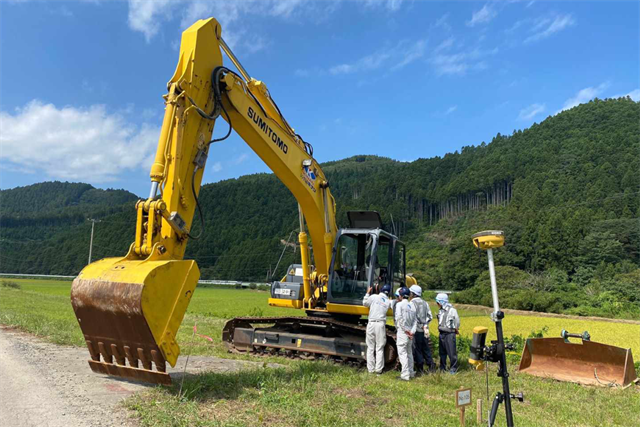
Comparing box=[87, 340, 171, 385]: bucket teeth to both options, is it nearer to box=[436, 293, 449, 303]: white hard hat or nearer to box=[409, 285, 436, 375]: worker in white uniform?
box=[409, 285, 436, 375]: worker in white uniform

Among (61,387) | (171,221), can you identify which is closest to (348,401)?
(171,221)

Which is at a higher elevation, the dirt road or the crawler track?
the crawler track

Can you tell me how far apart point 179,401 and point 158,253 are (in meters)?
1.99

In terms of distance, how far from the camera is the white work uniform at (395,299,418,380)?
8.69 m

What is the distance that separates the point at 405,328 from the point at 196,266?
447cm

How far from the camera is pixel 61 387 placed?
6.58 m

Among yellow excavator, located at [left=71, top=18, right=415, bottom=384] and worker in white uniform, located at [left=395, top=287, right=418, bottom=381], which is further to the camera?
worker in white uniform, located at [left=395, top=287, right=418, bottom=381]

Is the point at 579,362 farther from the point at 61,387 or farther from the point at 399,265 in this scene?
the point at 61,387

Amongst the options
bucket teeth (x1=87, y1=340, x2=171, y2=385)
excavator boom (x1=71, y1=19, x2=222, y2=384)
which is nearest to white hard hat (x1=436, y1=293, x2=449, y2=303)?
excavator boom (x1=71, y1=19, x2=222, y2=384)

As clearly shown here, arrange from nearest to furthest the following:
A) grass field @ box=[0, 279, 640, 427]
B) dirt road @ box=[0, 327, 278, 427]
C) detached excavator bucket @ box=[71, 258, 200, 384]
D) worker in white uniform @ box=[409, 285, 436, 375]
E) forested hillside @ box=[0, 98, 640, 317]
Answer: dirt road @ box=[0, 327, 278, 427]
grass field @ box=[0, 279, 640, 427]
detached excavator bucket @ box=[71, 258, 200, 384]
worker in white uniform @ box=[409, 285, 436, 375]
forested hillside @ box=[0, 98, 640, 317]

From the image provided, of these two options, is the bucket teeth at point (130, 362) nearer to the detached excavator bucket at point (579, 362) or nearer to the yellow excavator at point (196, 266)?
the yellow excavator at point (196, 266)

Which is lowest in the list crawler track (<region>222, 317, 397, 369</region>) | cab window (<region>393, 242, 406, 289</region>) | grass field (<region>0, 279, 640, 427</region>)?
grass field (<region>0, 279, 640, 427</region>)

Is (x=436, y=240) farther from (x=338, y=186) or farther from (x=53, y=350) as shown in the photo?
(x=53, y=350)

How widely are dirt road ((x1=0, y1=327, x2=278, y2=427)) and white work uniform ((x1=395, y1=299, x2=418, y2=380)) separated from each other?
2.94m
